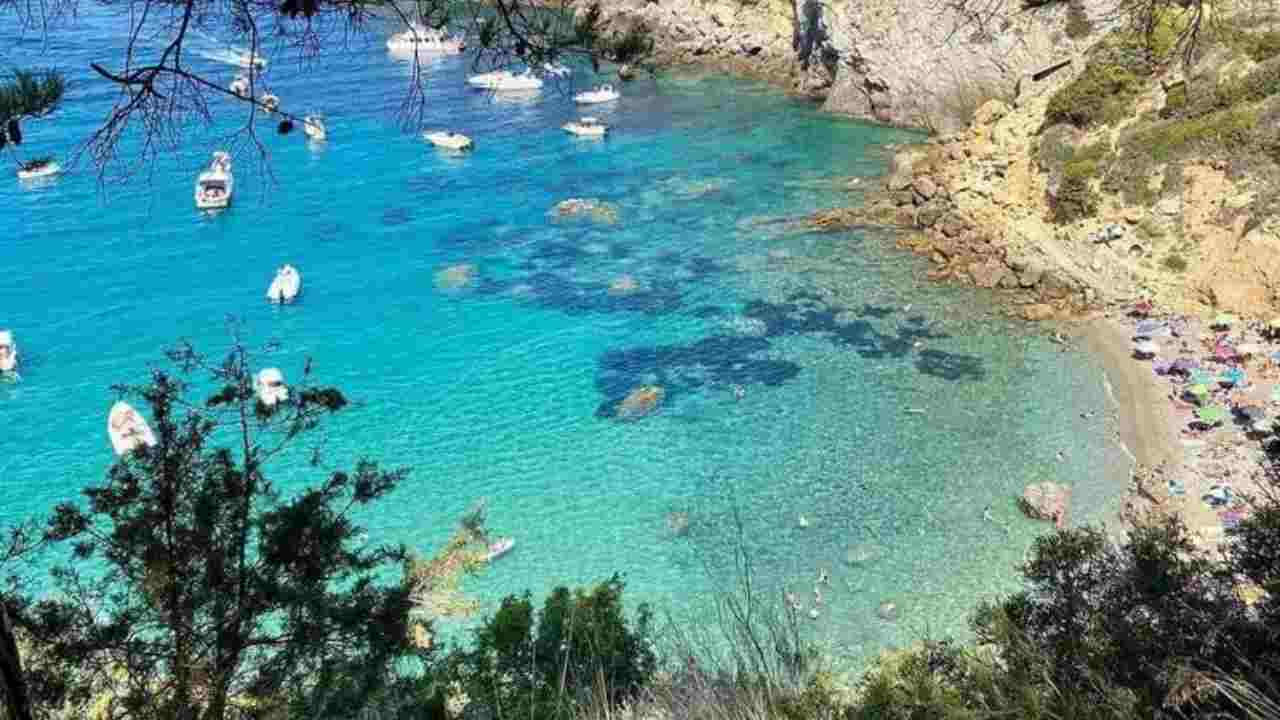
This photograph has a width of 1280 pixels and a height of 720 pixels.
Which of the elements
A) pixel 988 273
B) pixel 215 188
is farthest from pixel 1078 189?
pixel 215 188

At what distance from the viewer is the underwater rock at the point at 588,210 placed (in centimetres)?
3472

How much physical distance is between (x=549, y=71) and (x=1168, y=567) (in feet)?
21.8

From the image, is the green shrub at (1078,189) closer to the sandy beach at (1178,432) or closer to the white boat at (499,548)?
the sandy beach at (1178,432)

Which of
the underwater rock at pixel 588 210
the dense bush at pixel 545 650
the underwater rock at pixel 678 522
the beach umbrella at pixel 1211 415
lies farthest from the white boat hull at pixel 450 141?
the dense bush at pixel 545 650

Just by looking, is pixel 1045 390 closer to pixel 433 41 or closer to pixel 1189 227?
pixel 1189 227

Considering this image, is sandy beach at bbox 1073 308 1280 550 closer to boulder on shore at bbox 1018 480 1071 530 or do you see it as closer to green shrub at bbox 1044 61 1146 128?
boulder on shore at bbox 1018 480 1071 530

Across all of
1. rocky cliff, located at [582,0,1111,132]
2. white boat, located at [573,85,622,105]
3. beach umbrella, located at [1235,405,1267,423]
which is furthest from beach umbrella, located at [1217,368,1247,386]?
white boat, located at [573,85,622,105]

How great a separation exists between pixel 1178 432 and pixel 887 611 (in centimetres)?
839

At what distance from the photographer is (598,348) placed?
→ 26875 millimetres

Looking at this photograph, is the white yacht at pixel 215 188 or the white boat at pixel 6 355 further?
the white yacht at pixel 215 188

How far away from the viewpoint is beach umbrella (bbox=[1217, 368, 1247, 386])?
2234cm

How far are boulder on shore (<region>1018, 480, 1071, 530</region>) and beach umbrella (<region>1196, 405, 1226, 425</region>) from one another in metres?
3.81

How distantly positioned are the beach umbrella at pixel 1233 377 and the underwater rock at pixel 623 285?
14.9 metres

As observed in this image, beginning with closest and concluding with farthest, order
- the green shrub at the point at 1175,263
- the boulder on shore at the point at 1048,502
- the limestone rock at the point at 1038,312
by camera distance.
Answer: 1. the boulder on shore at the point at 1048,502
2. the limestone rock at the point at 1038,312
3. the green shrub at the point at 1175,263
